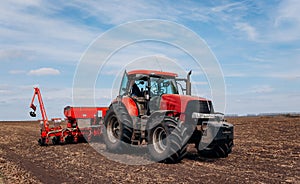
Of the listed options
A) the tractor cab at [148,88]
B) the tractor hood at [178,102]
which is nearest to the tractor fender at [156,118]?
the tractor hood at [178,102]

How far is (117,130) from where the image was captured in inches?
495

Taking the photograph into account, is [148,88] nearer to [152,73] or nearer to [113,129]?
[152,73]

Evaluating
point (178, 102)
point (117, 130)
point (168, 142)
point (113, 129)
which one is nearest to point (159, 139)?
point (168, 142)

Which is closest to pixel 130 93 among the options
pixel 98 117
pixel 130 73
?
pixel 130 73

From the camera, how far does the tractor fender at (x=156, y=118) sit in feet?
33.2

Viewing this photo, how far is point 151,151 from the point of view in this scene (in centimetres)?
1029

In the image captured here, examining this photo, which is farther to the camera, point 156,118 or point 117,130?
point 117,130

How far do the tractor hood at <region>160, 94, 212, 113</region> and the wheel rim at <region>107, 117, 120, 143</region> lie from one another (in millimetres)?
2433

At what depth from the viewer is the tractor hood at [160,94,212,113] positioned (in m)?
10.4

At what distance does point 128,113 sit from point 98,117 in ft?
14.2

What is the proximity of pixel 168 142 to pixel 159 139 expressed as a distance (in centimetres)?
75

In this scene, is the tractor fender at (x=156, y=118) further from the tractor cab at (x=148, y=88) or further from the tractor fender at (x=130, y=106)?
the tractor fender at (x=130, y=106)

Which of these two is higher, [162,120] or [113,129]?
[162,120]

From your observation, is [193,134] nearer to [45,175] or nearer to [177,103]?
[177,103]
